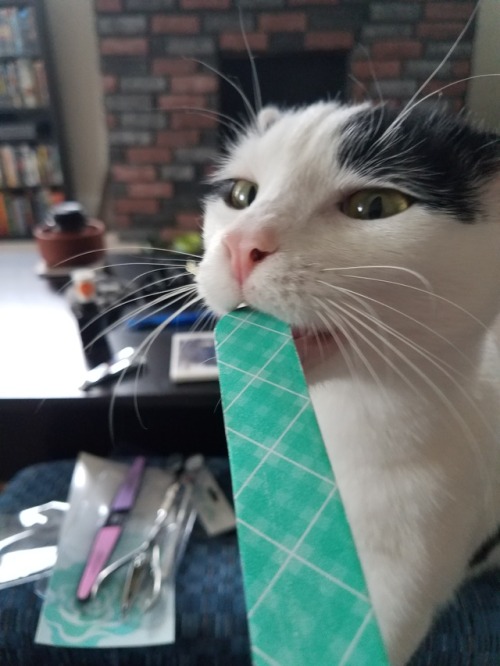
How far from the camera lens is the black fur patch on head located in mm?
505

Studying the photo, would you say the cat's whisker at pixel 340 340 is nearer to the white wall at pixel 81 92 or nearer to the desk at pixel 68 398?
the desk at pixel 68 398

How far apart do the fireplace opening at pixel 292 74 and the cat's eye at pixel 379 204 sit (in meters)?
1.97

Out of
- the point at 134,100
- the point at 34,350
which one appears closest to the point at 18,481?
the point at 34,350

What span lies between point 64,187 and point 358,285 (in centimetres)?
265

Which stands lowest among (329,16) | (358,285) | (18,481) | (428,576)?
(18,481)

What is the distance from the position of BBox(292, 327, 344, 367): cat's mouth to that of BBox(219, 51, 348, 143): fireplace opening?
2.06 metres

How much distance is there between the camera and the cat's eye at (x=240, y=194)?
0.65 metres

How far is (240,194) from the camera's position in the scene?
0.66m

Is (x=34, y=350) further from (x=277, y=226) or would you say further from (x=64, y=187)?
(x=64, y=187)

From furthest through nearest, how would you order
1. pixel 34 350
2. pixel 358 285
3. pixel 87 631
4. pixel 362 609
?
1. pixel 34 350
2. pixel 87 631
3. pixel 358 285
4. pixel 362 609

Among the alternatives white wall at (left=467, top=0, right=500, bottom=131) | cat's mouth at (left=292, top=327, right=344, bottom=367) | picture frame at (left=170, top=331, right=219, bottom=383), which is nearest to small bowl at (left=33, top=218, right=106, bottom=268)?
picture frame at (left=170, top=331, right=219, bottom=383)

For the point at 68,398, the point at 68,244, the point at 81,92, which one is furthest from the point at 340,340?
the point at 81,92

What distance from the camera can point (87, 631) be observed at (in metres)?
0.76

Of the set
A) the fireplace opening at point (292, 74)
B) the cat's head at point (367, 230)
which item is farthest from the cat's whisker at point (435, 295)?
the fireplace opening at point (292, 74)
